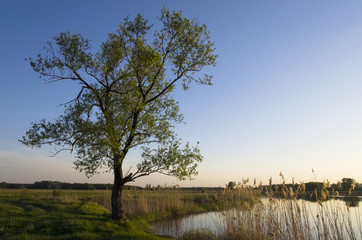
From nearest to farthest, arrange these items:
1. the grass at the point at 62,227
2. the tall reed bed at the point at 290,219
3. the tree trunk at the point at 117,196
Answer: the tall reed bed at the point at 290,219 → the grass at the point at 62,227 → the tree trunk at the point at 117,196

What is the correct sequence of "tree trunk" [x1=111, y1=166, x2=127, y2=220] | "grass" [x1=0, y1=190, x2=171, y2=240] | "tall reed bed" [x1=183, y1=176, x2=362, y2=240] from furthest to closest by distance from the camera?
"tree trunk" [x1=111, y1=166, x2=127, y2=220], "grass" [x1=0, y1=190, x2=171, y2=240], "tall reed bed" [x1=183, y1=176, x2=362, y2=240]

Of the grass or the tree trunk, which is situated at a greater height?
the tree trunk

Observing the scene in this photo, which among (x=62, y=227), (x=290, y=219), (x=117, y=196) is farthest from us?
(x=117, y=196)

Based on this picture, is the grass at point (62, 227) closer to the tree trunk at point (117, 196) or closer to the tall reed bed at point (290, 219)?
the tree trunk at point (117, 196)

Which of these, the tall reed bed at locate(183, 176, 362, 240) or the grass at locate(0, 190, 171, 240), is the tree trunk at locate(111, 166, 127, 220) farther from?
the tall reed bed at locate(183, 176, 362, 240)

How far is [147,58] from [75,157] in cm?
671

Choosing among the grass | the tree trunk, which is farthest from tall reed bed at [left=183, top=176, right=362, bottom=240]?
the tree trunk

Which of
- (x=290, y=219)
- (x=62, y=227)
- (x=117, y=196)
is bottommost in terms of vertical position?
(x=62, y=227)

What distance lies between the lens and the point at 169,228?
1669 cm

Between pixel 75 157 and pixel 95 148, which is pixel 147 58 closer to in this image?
pixel 95 148

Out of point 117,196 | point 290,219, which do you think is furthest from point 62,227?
point 290,219

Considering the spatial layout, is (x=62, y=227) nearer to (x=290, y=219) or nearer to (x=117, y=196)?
(x=117, y=196)

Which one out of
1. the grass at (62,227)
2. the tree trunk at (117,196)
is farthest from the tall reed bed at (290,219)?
the tree trunk at (117,196)

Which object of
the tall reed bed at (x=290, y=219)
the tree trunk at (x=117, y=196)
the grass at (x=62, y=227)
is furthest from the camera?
the tree trunk at (x=117, y=196)
